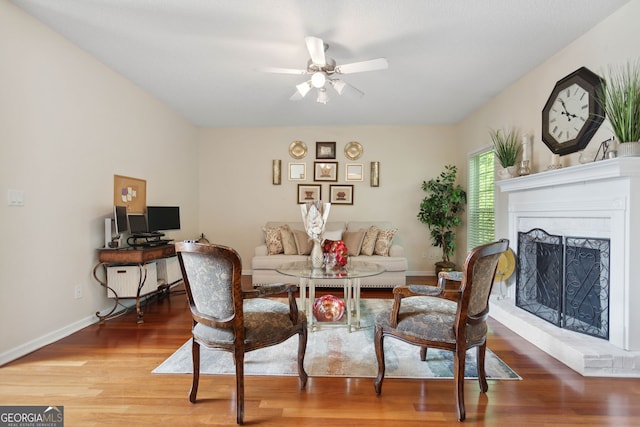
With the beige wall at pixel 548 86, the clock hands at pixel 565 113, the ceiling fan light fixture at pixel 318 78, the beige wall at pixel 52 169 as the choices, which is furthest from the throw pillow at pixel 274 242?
the clock hands at pixel 565 113

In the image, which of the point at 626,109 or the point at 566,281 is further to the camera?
the point at 566,281

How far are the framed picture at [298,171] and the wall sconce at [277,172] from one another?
7.8 inches

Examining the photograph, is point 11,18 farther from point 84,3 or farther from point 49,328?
point 49,328

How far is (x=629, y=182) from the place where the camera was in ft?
7.07

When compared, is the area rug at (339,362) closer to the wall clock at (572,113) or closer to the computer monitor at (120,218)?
the computer monitor at (120,218)

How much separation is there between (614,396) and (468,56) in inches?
115

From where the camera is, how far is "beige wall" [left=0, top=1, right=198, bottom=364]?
7.85 ft

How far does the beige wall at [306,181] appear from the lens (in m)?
5.64

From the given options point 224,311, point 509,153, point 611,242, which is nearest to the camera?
point 224,311

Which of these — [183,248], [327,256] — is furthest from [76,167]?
[327,256]

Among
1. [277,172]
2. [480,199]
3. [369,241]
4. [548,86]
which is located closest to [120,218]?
[277,172]

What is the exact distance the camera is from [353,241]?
5000 mm

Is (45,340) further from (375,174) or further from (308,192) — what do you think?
(375,174)

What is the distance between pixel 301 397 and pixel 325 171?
13.9 ft
